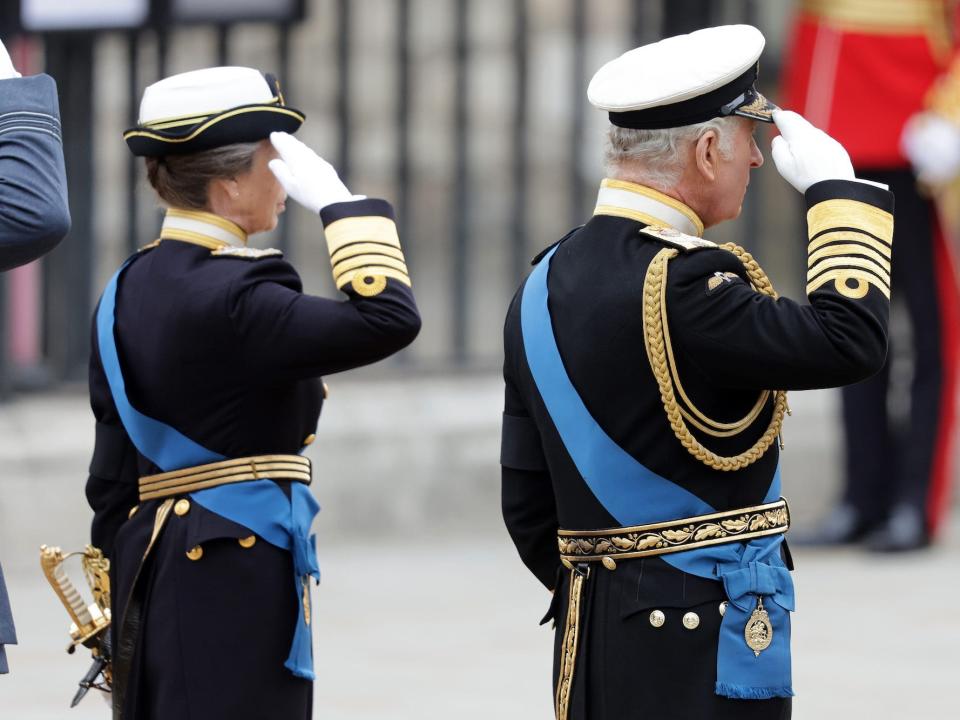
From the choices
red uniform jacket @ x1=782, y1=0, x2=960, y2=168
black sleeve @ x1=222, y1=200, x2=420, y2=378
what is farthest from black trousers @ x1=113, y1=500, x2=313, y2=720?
red uniform jacket @ x1=782, y1=0, x2=960, y2=168

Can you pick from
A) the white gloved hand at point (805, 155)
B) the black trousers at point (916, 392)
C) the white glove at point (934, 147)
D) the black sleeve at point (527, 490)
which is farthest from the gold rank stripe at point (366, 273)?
the black trousers at point (916, 392)

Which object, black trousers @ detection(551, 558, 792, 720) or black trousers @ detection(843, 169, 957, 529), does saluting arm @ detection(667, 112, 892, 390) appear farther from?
black trousers @ detection(843, 169, 957, 529)

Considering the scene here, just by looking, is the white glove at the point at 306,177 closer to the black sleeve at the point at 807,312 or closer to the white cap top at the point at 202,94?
the white cap top at the point at 202,94

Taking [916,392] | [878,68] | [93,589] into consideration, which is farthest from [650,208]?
[916,392]

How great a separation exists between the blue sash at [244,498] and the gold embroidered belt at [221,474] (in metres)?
0.01

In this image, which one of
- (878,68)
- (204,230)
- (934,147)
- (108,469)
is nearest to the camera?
(204,230)

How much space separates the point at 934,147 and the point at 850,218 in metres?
3.84

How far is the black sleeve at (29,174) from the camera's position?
2.53m

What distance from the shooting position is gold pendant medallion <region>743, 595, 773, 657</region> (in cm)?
281

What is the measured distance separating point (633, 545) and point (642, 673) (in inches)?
7.8

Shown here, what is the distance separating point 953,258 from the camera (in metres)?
6.84

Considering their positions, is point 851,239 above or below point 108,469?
above

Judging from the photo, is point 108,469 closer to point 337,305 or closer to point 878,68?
point 337,305

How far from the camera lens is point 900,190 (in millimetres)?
6770
